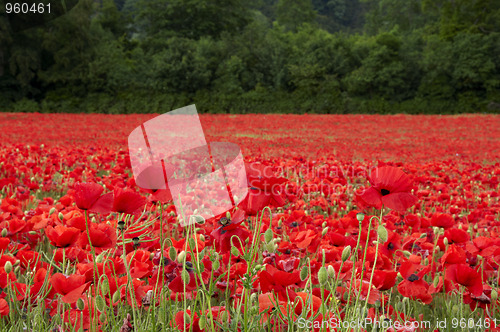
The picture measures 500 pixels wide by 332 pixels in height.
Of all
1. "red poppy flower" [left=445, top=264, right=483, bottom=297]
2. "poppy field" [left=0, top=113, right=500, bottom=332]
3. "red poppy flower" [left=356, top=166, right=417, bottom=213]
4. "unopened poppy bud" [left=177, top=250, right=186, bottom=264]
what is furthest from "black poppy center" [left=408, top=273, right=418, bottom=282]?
"unopened poppy bud" [left=177, top=250, right=186, bottom=264]

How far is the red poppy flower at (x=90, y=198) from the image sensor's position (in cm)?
105

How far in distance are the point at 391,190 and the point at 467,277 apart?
1.66ft

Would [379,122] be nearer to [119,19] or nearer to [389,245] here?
[389,245]

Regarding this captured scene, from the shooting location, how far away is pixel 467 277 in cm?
136

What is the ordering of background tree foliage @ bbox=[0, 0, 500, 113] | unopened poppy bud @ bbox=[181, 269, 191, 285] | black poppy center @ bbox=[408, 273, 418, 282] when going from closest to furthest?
unopened poppy bud @ bbox=[181, 269, 191, 285] → black poppy center @ bbox=[408, 273, 418, 282] → background tree foliage @ bbox=[0, 0, 500, 113]

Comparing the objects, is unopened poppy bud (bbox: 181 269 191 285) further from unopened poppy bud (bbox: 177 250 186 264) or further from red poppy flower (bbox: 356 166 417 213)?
red poppy flower (bbox: 356 166 417 213)

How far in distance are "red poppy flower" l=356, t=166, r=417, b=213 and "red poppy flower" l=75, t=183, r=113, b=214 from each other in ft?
2.02

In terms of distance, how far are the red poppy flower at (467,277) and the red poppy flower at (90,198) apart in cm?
101

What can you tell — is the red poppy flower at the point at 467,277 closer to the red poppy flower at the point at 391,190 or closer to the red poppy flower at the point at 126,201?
the red poppy flower at the point at 391,190

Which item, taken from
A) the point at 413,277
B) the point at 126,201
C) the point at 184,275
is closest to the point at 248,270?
the point at 184,275

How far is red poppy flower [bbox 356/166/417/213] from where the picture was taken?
105 cm

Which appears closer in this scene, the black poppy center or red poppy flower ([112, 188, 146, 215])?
red poppy flower ([112, 188, 146, 215])

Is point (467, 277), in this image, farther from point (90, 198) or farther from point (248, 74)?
point (248, 74)

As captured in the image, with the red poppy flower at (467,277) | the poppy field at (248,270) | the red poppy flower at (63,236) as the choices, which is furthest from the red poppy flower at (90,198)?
the red poppy flower at (467,277)
